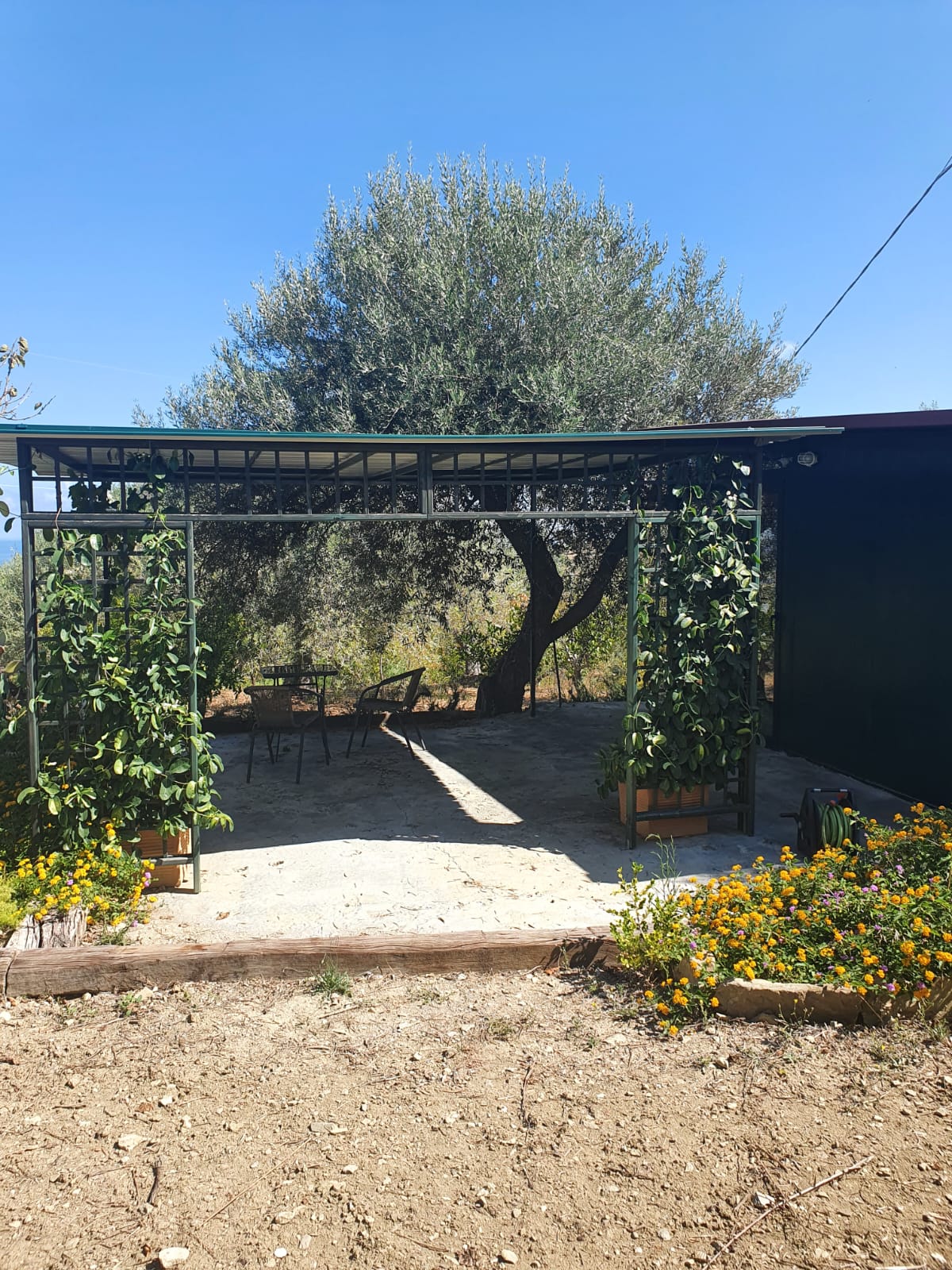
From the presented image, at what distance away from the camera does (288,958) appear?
3.46m

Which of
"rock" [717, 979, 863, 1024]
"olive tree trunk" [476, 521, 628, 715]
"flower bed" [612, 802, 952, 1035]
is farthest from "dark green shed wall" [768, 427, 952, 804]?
"rock" [717, 979, 863, 1024]

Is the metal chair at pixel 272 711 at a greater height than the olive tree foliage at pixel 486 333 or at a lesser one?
lesser

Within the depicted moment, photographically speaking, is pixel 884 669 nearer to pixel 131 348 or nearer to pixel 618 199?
pixel 618 199

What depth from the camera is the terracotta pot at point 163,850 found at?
15.1ft

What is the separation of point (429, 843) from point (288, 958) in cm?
211

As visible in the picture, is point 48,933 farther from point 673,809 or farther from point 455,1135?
point 673,809

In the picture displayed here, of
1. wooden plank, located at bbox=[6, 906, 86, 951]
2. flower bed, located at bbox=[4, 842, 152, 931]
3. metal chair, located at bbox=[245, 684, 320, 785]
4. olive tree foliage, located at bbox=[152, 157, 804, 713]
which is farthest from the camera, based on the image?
olive tree foliage, located at bbox=[152, 157, 804, 713]

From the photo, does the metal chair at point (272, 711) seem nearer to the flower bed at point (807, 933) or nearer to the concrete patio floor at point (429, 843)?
the concrete patio floor at point (429, 843)

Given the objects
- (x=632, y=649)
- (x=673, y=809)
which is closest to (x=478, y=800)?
(x=673, y=809)

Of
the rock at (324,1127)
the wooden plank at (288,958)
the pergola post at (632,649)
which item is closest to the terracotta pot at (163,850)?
the wooden plank at (288,958)

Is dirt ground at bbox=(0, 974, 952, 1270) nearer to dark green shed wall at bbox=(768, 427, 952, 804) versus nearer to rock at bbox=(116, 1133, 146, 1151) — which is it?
rock at bbox=(116, 1133, 146, 1151)

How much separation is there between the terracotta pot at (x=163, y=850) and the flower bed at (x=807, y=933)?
2475 millimetres

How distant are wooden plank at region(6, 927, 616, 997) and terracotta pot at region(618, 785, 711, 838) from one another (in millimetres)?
1870

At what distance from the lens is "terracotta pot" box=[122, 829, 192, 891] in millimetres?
4598
